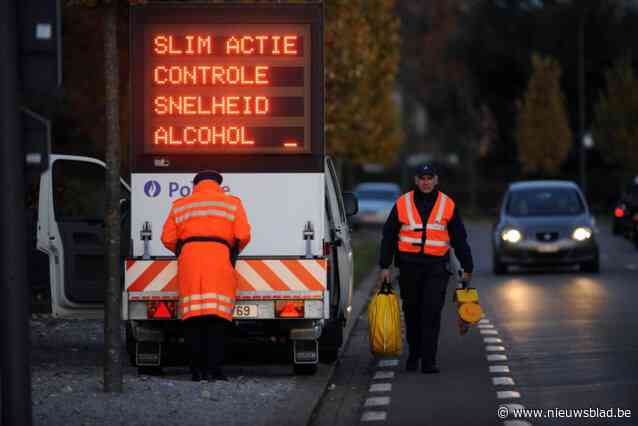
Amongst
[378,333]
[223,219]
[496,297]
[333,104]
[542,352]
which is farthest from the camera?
[333,104]

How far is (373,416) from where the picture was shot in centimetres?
1189

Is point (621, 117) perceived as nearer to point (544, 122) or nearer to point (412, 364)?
point (544, 122)

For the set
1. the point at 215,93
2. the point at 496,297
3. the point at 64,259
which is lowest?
the point at 496,297

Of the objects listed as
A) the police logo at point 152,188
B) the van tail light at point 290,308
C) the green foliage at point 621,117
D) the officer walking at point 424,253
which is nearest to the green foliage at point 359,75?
the officer walking at point 424,253

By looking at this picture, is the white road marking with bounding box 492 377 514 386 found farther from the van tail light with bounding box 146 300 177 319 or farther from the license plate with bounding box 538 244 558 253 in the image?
the license plate with bounding box 538 244 558 253

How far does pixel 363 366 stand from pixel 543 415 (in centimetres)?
403

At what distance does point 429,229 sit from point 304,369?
5.18 feet

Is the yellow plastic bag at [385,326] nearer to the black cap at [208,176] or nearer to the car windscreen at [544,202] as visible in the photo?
the black cap at [208,176]

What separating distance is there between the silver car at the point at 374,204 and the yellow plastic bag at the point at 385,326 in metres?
37.0

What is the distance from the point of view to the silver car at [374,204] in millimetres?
53875

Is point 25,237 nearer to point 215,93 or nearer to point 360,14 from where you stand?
point 215,93

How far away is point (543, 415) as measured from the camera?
38.1ft

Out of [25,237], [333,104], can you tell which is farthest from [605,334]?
[333,104]

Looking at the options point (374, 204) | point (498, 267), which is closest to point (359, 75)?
point (498, 267)
